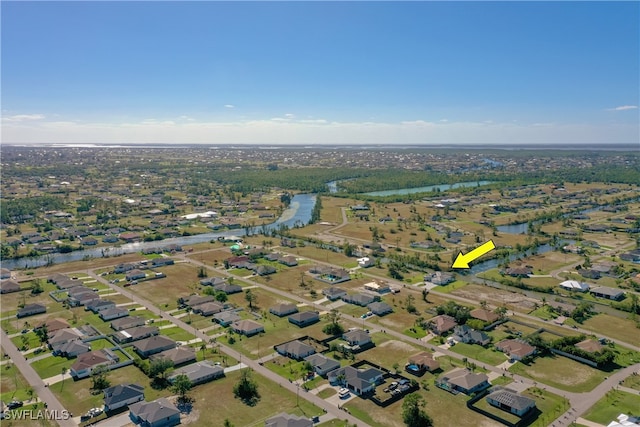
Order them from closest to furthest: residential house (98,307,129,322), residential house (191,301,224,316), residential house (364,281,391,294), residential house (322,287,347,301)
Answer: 1. residential house (98,307,129,322)
2. residential house (191,301,224,316)
3. residential house (322,287,347,301)
4. residential house (364,281,391,294)

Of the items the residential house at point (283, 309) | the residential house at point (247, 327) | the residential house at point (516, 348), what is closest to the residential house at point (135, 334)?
the residential house at point (247, 327)

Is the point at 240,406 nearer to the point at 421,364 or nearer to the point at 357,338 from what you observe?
the point at 357,338

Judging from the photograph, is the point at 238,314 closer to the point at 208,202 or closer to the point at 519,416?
the point at 519,416

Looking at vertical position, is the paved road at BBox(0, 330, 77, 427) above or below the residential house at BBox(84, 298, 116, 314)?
below

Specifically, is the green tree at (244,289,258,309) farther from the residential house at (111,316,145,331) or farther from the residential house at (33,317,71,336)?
the residential house at (33,317,71,336)

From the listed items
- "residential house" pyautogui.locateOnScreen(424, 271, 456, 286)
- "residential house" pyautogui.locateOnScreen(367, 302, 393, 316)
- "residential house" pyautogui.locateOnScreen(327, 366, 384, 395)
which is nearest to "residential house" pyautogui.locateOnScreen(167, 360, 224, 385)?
"residential house" pyautogui.locateOnScreen(327, 366, 384, 395)

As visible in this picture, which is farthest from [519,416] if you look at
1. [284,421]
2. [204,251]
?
[204,251]
